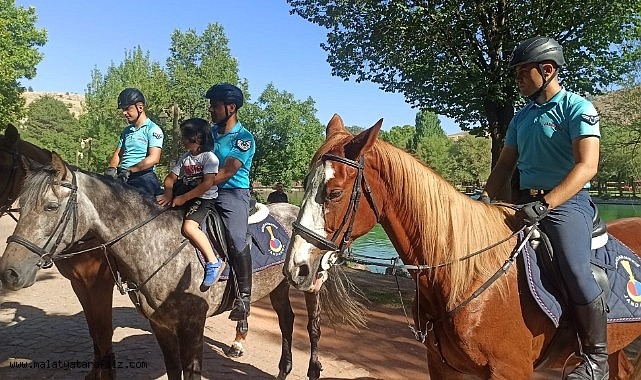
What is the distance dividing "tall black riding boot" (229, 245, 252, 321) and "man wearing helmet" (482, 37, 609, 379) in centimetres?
258

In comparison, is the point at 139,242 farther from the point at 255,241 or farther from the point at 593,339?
the point at 593,339

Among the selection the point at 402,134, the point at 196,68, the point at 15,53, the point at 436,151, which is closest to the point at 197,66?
the point at 196,68

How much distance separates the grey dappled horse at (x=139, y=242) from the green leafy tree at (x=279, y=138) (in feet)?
134

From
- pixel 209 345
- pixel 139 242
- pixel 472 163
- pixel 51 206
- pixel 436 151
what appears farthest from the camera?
pixel 436 151

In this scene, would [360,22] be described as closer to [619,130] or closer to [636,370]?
[636,370]

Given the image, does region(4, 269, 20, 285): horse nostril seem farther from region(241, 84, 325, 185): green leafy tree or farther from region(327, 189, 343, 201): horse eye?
region(241, 84, 325, 185): green leafy tree

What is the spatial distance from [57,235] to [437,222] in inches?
110

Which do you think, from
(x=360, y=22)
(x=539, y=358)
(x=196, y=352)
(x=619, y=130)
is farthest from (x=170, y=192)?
(x=619, y=130)

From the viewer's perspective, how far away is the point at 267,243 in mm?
5004

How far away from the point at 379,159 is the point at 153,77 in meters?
40.2

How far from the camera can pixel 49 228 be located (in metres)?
3.33

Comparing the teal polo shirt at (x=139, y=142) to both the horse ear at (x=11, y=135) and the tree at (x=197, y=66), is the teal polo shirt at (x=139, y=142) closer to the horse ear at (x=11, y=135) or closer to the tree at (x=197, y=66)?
the horse ear at (x=11, y=135)

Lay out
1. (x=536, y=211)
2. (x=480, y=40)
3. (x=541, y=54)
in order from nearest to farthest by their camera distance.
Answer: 1. (x=536, y=211)
2. (x=541, y=54)
3. (x=480, y=40)

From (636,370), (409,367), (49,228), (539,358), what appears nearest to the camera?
(636,370)
